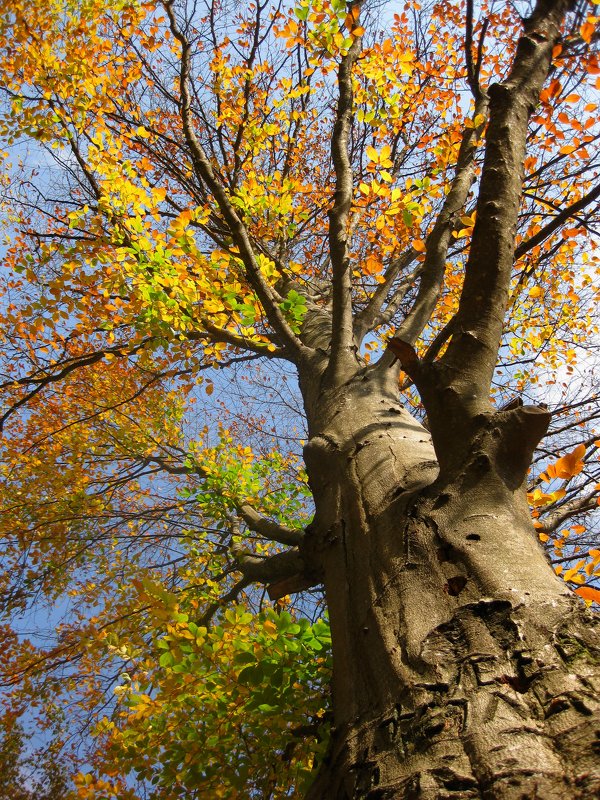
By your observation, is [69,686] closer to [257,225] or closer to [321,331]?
[321,331]

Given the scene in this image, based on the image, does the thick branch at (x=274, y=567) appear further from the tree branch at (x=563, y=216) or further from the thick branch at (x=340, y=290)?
the tree branch at (x=563, y=216)

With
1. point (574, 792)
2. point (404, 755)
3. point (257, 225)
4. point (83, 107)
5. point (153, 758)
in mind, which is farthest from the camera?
point (257, 225)

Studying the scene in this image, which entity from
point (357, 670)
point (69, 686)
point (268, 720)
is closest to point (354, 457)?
point (357, 670)

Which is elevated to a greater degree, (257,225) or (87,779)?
(257,225)

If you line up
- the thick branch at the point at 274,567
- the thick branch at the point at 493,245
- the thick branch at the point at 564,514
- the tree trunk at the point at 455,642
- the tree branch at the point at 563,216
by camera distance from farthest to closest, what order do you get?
1. the thick branch at the point at 564,514
2. the thick branch at the point at 274,567
3. the tree branch at the point at 563,216
4. the thick branch at the point at 493,245
5. the tree trunk at the point at 455,642

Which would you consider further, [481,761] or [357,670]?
[357,670]

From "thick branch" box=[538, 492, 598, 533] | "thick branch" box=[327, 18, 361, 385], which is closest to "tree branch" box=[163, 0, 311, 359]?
"thick branch" box=[327, 18, 361, 385]

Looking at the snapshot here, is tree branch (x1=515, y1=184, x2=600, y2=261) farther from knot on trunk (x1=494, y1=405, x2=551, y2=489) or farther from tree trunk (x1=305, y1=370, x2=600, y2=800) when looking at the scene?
tree trunk (x1=305, y1=370, x2=600, y2=800)

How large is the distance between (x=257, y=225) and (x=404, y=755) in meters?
5.38

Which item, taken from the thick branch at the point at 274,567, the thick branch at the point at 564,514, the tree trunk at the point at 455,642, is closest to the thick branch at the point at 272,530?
the thick branch at the point at 274,567

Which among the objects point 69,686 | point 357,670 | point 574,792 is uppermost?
point 69,686

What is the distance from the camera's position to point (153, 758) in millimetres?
2111

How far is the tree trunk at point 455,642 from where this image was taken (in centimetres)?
77

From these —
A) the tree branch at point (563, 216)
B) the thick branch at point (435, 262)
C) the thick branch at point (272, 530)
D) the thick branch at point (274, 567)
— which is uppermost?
the thick branch at point (435, 262)
